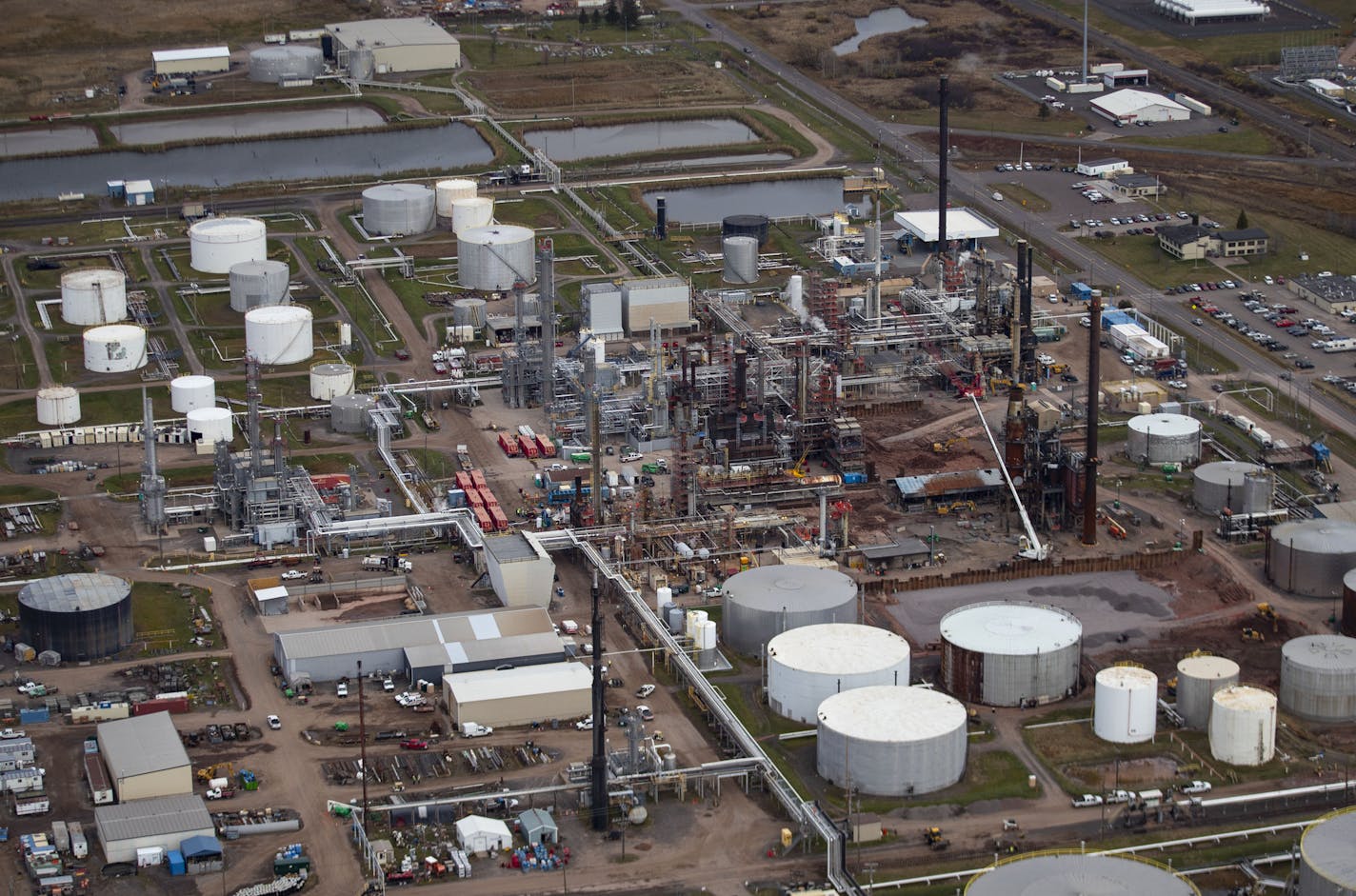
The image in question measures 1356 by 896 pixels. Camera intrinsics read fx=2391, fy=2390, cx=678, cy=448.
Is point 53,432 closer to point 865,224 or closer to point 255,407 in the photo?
point 255,407

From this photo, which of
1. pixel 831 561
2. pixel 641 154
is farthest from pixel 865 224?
pixel 831 561

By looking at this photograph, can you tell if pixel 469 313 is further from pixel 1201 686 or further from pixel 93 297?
pixel 1201 686

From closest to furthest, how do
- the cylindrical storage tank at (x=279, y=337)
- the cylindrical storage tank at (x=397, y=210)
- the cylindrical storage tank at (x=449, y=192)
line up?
the cylindrical storage tank at (x=279, y=337) < the cylindrical storage tank at (x=397, y=210) < the cylindrical storage tank at (x=449, y=192)

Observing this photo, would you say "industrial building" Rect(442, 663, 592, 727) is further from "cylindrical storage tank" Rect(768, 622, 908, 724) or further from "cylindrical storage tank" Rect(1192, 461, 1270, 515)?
"cylindrical storage tank" Rect(1192, 461, 1270, 515)

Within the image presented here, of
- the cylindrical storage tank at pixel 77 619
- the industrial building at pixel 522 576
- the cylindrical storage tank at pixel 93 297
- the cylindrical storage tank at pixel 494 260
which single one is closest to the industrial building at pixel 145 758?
the cylindrical storage tank at pixel 77 619

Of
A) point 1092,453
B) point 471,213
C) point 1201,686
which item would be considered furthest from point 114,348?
point 1201,686

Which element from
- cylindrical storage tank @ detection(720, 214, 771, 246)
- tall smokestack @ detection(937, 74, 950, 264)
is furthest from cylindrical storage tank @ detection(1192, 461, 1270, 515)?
cylindrical storage tank @ detection(720, 214, 771, 246)

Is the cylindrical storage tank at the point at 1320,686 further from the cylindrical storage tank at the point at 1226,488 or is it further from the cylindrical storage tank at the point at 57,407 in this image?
the cylindrical storage tank at the point at 57,407
